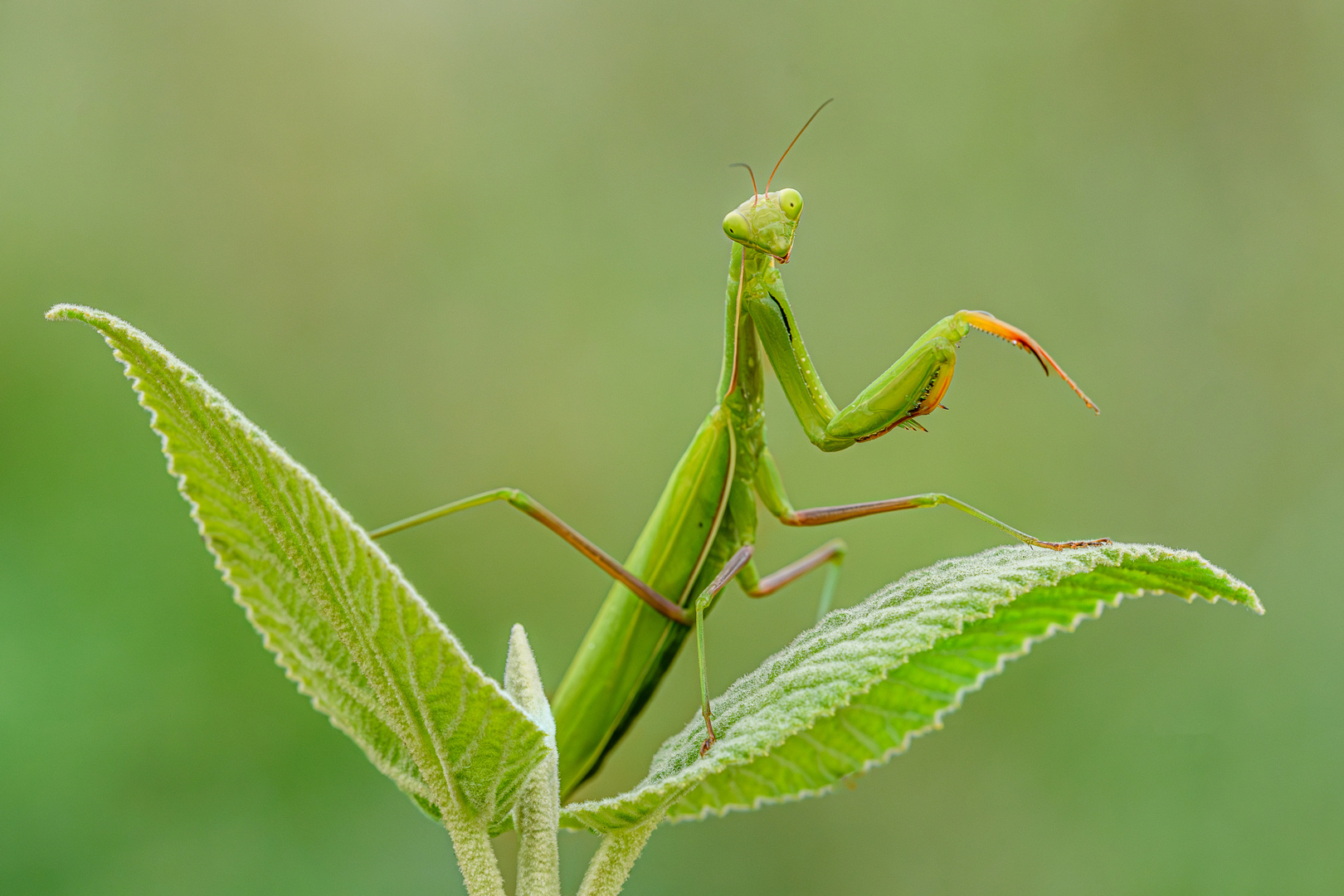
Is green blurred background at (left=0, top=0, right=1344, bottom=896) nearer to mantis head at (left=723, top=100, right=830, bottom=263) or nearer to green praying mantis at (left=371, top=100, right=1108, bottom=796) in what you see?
green praying mantis at (left=371, top=100, right=1108, bottom=796)

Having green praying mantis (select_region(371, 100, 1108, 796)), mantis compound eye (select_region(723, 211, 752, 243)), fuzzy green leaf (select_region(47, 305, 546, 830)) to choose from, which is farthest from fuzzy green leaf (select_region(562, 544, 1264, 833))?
mantis compound eye (select_region(723, 211, 752, 243))

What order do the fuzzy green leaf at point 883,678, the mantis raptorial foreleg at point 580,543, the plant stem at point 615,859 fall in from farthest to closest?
the mantis raptorial foreleg at point 580,543 < the plant stem at point 615,859 < the fuzzy green leaf at point 883,678

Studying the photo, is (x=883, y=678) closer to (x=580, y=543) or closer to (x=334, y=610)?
(x=334, y=610)

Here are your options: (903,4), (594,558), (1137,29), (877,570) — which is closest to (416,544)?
(877,570)

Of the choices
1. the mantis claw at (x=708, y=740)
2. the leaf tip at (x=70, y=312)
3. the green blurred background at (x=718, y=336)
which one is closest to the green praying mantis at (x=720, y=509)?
the mantis claw at (x=708, y=740)

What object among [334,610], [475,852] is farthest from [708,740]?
[334,610]

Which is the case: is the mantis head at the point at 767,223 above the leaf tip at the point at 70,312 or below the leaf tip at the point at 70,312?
above

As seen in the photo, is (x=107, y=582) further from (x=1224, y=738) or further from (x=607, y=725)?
(x=1224, y=738)

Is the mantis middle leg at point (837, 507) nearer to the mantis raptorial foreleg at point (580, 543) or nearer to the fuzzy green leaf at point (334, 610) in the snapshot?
the mantis raptorial foreleg at point (580, 543)
